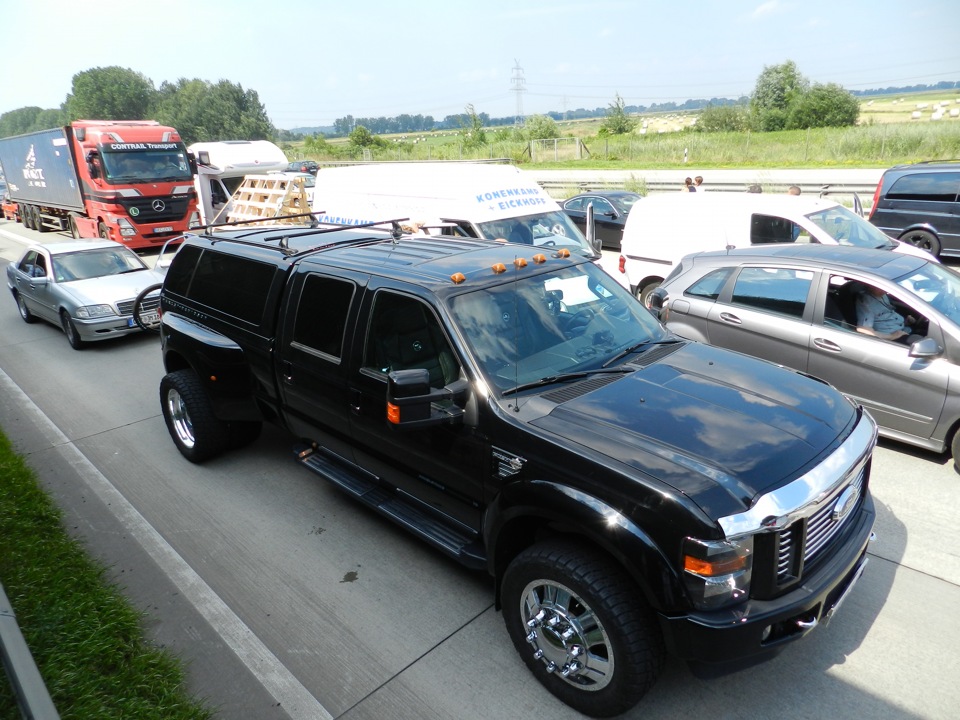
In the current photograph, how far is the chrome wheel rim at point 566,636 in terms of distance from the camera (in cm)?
313

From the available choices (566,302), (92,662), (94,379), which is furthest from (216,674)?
(94,379)

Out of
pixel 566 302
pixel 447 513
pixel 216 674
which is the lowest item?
pixel 216 674

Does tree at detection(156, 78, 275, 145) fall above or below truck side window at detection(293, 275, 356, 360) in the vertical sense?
above

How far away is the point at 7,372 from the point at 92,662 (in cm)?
751

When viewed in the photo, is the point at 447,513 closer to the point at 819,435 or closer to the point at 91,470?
the point at 819,435

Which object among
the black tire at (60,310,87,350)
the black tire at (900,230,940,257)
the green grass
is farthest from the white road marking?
the black tire at (900,230,940,257)

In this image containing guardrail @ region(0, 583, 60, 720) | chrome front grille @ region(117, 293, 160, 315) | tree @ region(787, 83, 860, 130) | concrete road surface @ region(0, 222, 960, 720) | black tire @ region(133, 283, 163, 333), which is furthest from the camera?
tree @ region(787, 83, 860, 130)

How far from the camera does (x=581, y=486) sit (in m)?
3.07

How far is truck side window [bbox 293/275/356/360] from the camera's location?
14.7ft

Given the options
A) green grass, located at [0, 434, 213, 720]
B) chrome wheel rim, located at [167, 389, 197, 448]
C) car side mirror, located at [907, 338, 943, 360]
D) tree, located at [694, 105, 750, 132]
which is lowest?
green grass, located at [0, 434, 213, 720]

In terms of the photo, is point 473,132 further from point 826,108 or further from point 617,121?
point 826,108

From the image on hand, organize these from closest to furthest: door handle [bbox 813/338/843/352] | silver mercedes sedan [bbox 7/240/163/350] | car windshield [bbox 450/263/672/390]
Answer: car windshield [bbox 450/263/672/390] < door handle [bbox 813/338/843/352] < silver mercedes sedan [bbox 7/240/163/350]

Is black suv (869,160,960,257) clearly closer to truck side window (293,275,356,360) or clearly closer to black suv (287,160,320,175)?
truck side window (293,275,356,360)

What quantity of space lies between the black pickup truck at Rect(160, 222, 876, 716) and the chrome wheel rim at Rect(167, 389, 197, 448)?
1.29 m
